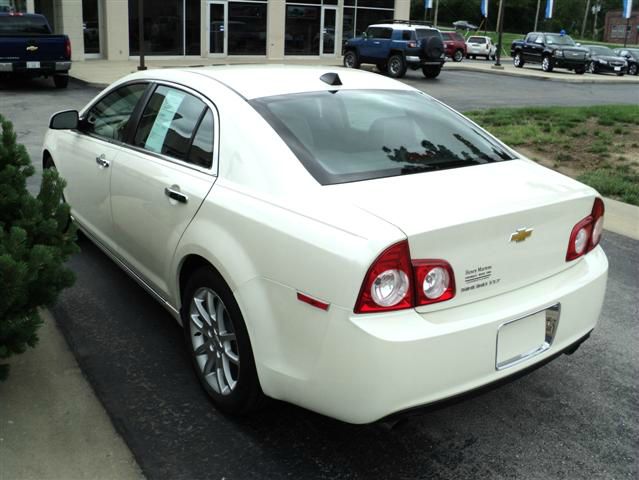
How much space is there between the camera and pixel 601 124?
12.2 m

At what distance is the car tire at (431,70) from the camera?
2562 cm

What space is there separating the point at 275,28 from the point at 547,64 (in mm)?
13003

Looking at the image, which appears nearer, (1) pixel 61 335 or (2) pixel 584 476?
(2) pixel 584 476

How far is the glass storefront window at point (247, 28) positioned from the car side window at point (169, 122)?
28.0 meters

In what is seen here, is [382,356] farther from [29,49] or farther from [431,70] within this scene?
[431,70]

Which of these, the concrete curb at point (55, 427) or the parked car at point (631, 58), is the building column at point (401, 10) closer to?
the parked car at point (631, 58)

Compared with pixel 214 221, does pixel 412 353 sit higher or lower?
lower

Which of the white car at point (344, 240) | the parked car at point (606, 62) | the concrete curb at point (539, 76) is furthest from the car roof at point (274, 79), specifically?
the parked car at point (606, 62)

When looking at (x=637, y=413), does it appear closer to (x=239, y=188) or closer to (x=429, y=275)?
(x=429, y=275)

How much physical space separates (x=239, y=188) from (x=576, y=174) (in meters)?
6.65

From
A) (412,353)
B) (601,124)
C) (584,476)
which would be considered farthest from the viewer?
(601,124)

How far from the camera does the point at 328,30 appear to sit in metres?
33.2

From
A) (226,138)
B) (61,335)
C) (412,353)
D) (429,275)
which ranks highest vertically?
(226,138)

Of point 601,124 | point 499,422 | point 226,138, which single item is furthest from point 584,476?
point 601,124
